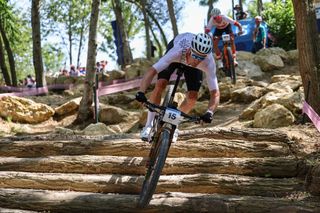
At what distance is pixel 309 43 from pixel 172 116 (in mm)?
3702

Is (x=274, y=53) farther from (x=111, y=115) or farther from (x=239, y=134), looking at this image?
(x=239, y=134)

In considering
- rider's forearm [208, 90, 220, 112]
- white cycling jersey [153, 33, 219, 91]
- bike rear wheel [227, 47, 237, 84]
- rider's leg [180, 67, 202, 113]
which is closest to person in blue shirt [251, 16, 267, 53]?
bike rear wheel [227, 47, 237, 84]

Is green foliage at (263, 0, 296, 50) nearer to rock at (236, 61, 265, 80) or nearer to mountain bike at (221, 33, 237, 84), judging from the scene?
rock at (236, 61, 265, 80)

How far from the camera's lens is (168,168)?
5.41 meters

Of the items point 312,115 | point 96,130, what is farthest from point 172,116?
point 96,130

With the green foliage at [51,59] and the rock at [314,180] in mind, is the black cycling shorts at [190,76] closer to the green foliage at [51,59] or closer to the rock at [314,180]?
the rock at [314,180]

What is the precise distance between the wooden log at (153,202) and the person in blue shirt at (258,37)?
37.1ft

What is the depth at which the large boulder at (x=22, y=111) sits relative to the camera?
11.2 meters

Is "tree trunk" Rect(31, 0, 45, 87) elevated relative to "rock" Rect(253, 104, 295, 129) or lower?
elevated

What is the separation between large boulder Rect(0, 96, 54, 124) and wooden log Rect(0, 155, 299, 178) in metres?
5.39

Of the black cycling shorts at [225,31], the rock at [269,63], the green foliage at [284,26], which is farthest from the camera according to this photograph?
the green foliage at [284,26]

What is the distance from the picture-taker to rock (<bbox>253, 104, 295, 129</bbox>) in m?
7.36

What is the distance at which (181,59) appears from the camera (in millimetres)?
4852

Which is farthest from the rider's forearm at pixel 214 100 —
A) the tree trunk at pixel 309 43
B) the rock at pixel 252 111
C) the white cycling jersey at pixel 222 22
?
the white cycling jersey at pixel 222 22
